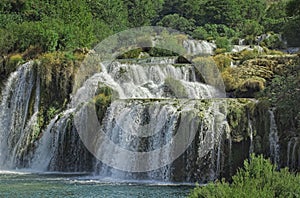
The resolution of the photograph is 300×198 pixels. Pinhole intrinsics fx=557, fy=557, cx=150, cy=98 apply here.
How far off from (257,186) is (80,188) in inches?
346

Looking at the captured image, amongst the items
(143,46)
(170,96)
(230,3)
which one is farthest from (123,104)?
(230,3)

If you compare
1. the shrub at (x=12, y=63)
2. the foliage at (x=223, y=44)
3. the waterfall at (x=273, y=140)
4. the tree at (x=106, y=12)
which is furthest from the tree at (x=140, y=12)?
the waterfall at (x=273, y=140)

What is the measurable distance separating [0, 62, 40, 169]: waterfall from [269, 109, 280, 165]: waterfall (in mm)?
10563

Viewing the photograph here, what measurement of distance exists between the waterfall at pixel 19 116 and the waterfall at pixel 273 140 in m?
10.6

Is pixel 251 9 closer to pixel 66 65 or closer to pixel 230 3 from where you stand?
pixel 230 3

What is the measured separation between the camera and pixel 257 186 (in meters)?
9.62

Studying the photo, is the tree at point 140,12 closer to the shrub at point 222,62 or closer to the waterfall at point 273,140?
the shrub at point 222,62

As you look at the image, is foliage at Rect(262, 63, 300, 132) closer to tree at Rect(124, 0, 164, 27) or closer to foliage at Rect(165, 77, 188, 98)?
foliage at Rect(165, 77, 188, 98)

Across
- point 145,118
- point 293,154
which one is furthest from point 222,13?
point 293,154

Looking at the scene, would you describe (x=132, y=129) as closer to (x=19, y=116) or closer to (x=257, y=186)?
(x=19, y=116)

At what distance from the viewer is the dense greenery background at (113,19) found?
102 ft

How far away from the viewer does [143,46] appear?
35.4 meters

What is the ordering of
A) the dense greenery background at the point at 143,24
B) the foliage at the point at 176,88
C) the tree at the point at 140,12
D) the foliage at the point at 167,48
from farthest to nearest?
the tree at the point at 140,12
the foliage at the point at 167,48
the foliage at the point at 176,88
the dense greenery background at the point at 143,24

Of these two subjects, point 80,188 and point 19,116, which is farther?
point 19,116
